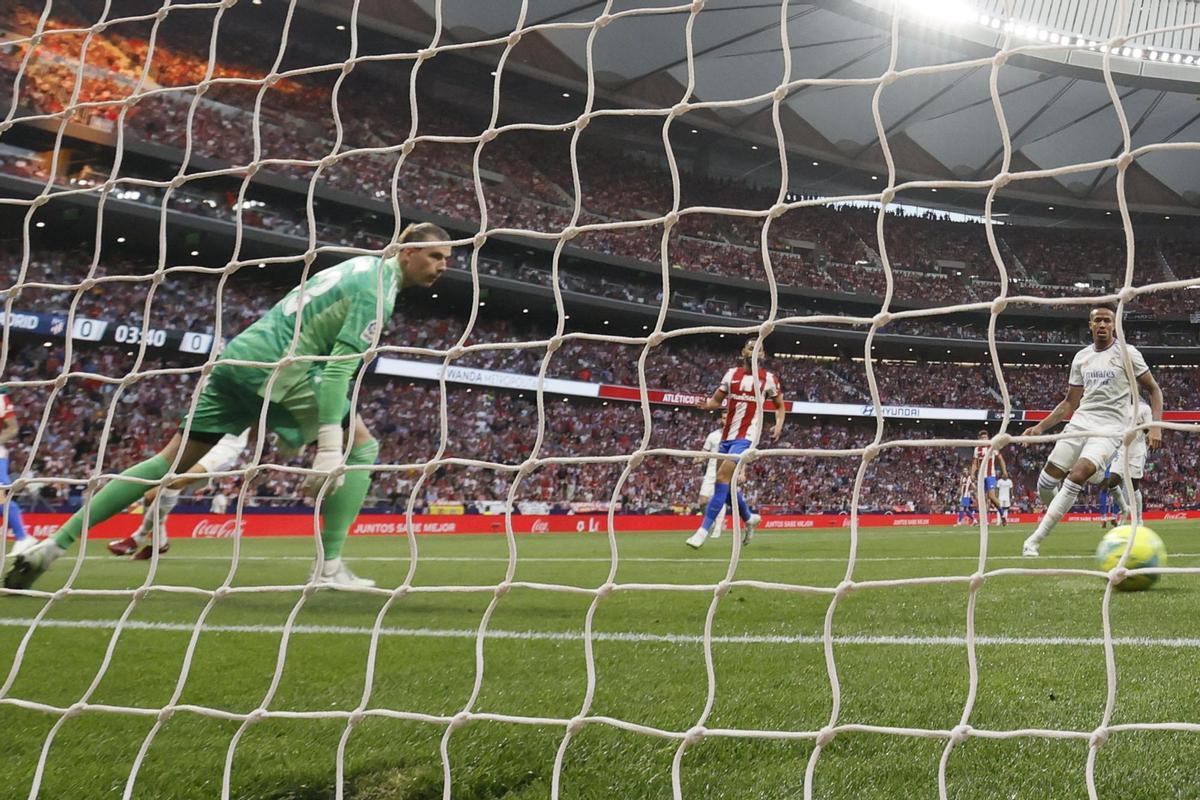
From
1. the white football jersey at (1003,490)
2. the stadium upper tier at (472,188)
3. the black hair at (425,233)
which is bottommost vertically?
the white football jersey at (1003,490)

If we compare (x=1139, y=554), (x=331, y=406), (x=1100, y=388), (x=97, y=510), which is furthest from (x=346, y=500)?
(x=1100, y=388)

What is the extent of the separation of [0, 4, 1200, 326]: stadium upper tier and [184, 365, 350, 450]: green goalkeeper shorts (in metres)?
15.3

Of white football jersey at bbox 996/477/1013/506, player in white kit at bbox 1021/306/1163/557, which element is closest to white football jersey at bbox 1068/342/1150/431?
player in white kit at bbox 1021/306/1163/557

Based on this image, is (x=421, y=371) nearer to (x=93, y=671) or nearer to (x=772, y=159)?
(x=772, y=159)

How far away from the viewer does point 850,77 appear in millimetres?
24594

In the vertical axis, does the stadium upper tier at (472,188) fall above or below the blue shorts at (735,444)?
above

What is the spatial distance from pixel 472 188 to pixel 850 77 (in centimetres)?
1114

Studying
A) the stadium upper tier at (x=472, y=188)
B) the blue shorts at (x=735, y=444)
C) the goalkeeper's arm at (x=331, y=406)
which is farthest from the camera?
the stadium upper tier at (x=472, y=188)

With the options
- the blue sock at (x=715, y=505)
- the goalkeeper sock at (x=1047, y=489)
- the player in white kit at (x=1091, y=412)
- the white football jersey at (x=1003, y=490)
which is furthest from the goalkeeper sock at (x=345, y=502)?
the white football jersey at (x=1003, y=490)

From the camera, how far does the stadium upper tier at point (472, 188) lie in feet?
68.9

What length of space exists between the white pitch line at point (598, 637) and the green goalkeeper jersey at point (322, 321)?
3.23 feet

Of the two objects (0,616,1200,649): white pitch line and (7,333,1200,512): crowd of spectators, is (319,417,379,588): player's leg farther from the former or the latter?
(7,333,1200,512): crowd of spectators

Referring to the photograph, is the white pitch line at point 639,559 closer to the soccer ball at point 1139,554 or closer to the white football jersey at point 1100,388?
the white football jersey at point 1100,388

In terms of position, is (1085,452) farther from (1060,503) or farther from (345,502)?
(345,502)
